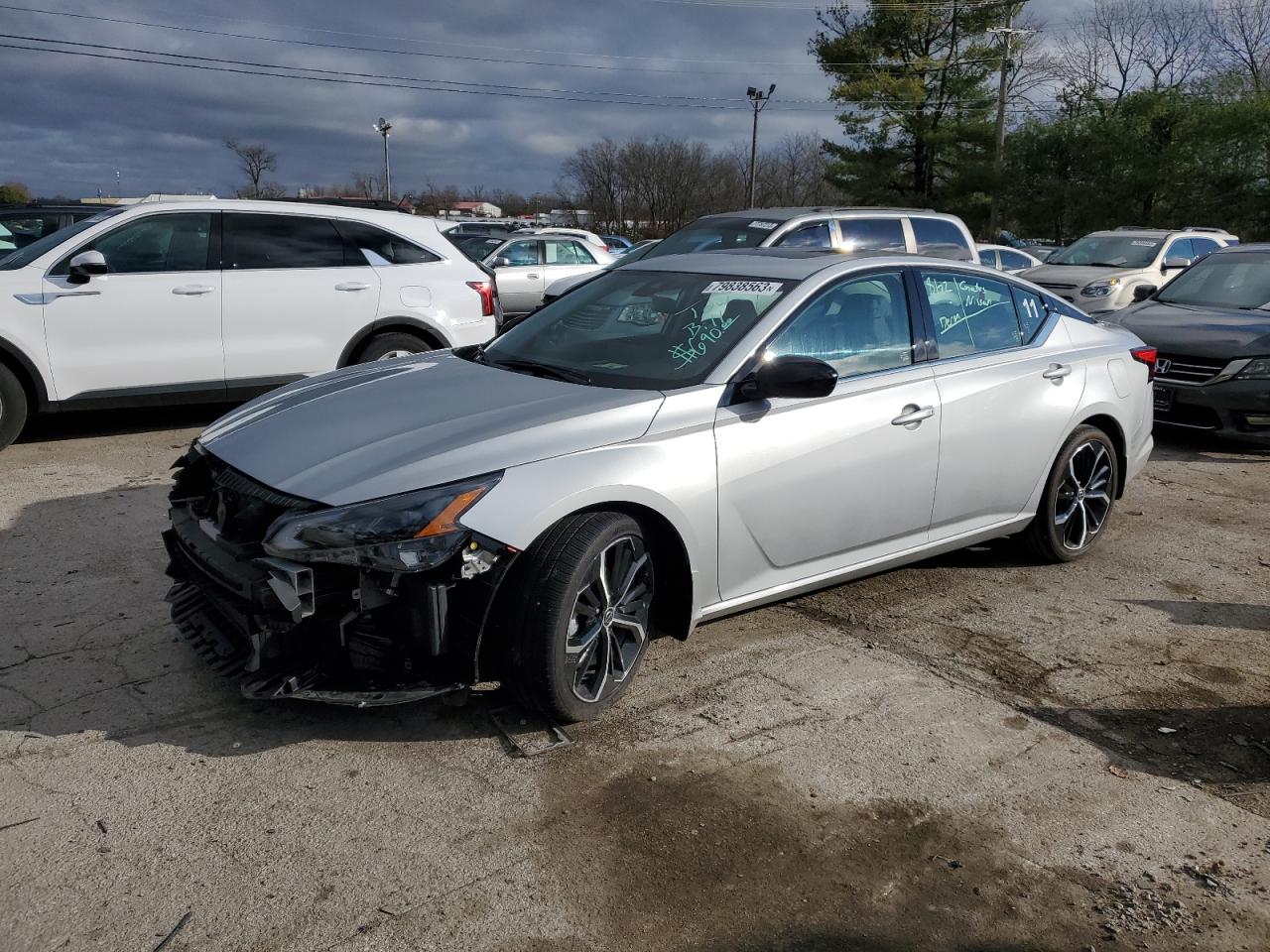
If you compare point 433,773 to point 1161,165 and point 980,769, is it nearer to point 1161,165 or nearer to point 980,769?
point 980,769

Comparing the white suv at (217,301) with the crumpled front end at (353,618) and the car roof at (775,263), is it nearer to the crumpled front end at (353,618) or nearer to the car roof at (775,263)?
the car roof at (775,263)

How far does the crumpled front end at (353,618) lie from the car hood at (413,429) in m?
0.18

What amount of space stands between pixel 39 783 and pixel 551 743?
1.56 meters

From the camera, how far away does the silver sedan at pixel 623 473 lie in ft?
10.6

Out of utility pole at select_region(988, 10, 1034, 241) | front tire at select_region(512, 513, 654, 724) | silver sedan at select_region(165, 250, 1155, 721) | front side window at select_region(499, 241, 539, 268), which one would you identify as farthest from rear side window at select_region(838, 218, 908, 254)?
utility pole at select_region(988, 10, 1034, 241)

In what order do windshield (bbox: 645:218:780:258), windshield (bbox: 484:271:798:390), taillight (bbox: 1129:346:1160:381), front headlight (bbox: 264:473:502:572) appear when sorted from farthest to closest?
windshield (bbox: 645:218:780:258) < taillight (bbox: 1129:346:1160:381) < windshield (bbox: 484:271:798:390) < front headlight (bbox: 264:473:502:572)

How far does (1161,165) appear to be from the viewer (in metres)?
32.2

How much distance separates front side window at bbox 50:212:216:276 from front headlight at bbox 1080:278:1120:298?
10.7 m

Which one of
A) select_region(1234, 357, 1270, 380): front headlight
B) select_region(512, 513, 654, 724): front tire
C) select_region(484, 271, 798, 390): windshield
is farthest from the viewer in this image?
select_region(1234, 357, 1270, 380): front headlight

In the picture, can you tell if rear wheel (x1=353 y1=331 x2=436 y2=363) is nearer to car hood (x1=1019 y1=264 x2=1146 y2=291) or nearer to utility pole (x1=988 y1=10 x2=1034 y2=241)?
car hood (x1=1019 y1=264 x2=1146 y2=291)

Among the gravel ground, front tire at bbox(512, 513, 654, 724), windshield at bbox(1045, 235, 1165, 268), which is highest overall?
windshield at bbox(1045, 235, 1165, 268)

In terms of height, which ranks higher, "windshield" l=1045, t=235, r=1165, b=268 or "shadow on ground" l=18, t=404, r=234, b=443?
"windshield" l=1045, t=235, r=1165, b=268

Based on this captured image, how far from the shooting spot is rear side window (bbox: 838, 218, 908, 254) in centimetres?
961

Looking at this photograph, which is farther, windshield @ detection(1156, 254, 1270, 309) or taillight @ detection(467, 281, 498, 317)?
windshield @ detection(1156, 254, 1270, 309)
